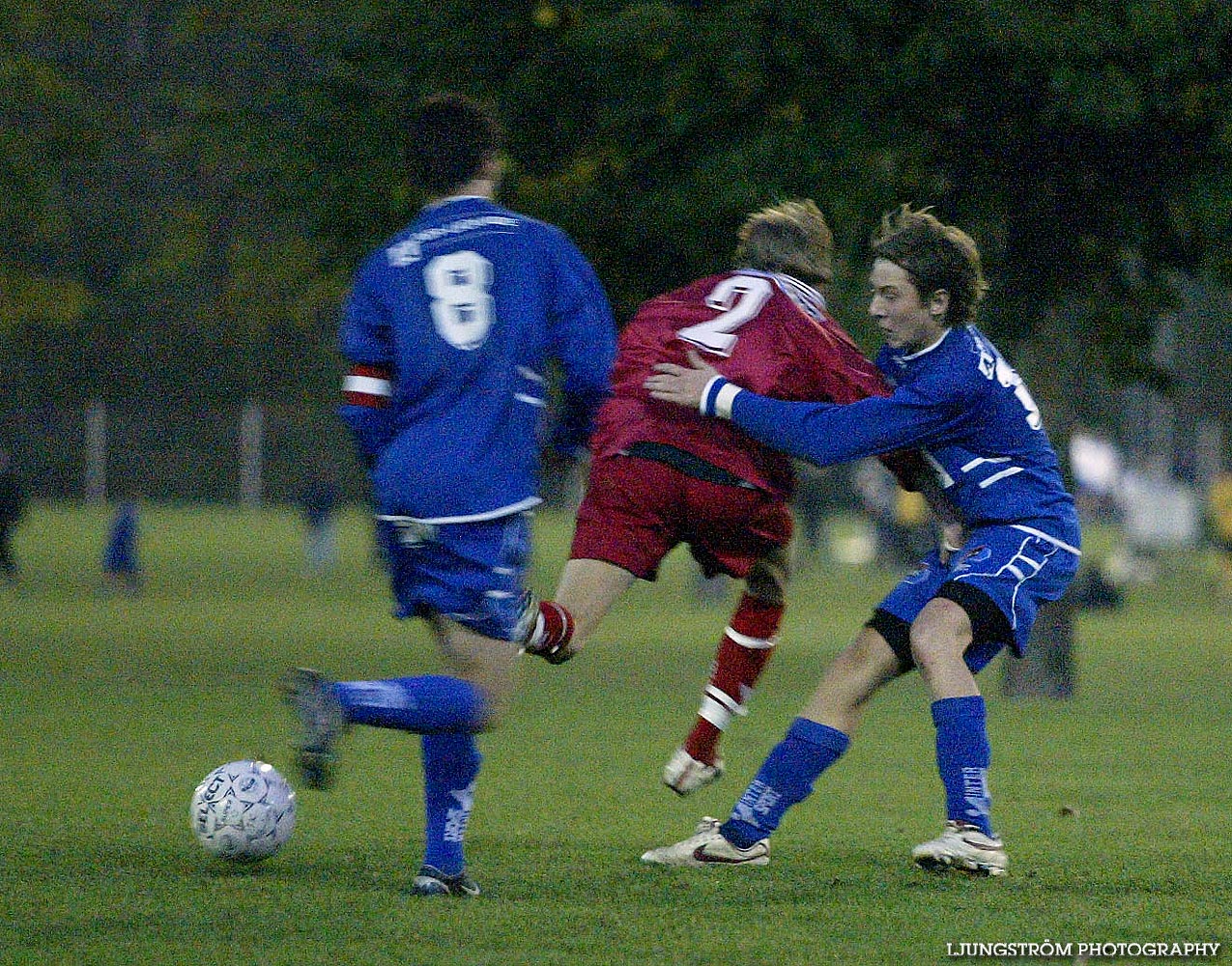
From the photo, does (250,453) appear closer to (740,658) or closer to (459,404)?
(740,658)

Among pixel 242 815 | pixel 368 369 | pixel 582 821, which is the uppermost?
pixel 368 369

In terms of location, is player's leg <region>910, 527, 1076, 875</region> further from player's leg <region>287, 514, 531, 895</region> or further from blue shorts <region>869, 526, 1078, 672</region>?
player's leg <region>287, 514, 531, 895</region>

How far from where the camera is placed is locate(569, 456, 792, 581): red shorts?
6.82m

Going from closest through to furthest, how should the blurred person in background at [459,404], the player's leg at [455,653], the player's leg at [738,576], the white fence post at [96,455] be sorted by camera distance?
the player's leg at [455,653]
the blurred person in background at [459,404]
the player's leg at [738,576]
the white fence post at [96,455]

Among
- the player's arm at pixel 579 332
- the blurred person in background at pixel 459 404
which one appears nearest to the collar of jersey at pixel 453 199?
the blurred person in background at pixel 459 404

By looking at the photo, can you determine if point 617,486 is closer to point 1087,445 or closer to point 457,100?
point 457,100

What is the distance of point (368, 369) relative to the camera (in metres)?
5.86

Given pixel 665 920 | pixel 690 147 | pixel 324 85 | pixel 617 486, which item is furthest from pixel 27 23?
pixel 665 920

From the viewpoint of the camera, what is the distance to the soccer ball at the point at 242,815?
635 cm

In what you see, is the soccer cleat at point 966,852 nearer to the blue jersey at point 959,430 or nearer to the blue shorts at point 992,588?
the blue shorts at point 992,588

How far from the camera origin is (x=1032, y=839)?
298 inches

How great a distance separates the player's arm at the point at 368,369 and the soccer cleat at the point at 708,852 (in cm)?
172

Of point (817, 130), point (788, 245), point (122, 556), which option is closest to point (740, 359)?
point (788, 245)

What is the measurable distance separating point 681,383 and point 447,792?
4.99ft
